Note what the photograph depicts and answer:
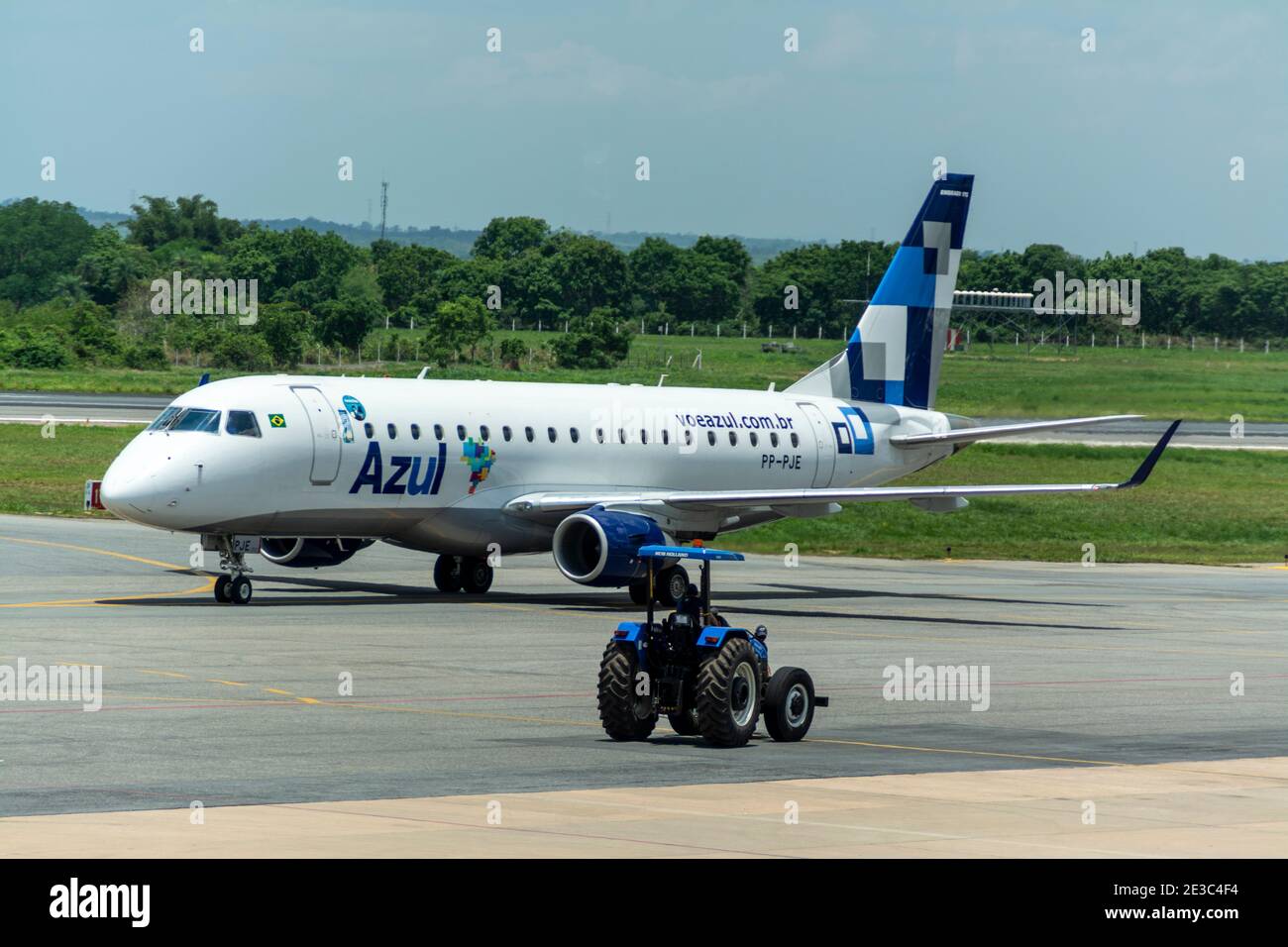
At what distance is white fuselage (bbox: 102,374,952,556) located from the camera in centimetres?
3812

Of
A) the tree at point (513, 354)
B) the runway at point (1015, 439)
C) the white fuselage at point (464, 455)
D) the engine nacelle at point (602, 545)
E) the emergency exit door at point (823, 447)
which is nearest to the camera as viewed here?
the white fuselage at point (464, 455)

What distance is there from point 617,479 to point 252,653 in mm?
15685

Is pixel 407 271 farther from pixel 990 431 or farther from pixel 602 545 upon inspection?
pixel 602 545

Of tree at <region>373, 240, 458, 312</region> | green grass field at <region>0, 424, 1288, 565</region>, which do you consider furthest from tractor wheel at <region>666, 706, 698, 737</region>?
tree at <region>373, 240, 458, 312</region>

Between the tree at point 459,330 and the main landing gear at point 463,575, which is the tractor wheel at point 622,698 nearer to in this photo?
the main landing gear at point 463,575

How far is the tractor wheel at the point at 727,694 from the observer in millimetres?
21828

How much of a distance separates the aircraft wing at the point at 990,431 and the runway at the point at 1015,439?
32.9 m

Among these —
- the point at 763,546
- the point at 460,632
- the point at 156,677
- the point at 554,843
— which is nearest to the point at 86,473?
the point at 763,546

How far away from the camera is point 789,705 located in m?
23.0

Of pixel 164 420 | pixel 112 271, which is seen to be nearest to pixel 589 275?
pixel 112 271

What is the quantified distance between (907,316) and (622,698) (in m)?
31.1

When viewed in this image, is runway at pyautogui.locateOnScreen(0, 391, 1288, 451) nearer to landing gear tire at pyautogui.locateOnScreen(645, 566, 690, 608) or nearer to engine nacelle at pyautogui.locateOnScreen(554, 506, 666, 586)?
landing gear tire at pyautogui.locateOnScreen(645, 566, 690, 608)

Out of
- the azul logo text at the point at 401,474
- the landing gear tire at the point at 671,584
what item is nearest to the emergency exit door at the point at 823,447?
the landing gear tire at the point at 671,584

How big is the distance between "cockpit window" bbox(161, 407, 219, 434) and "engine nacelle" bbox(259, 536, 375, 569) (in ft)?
16.1
